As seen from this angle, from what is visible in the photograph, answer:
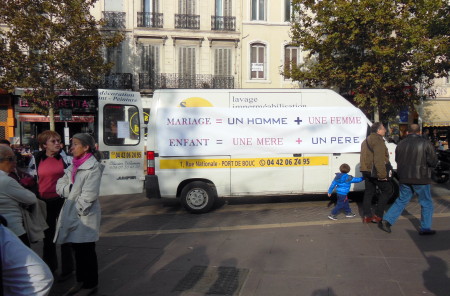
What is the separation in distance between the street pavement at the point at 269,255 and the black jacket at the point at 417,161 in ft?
2.93

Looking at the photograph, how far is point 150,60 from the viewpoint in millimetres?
22906

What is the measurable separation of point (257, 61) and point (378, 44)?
10.6 meters

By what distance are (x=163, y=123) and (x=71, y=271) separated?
3.78 m

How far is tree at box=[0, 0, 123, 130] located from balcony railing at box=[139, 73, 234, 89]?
4.68 m

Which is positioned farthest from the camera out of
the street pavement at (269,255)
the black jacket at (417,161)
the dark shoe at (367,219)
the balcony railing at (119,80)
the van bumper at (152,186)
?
the balcony railing at (119,80)

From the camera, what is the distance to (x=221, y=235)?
6.55 m

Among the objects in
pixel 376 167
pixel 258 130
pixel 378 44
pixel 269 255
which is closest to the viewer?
pixel 269 255

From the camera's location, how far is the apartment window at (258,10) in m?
23.4

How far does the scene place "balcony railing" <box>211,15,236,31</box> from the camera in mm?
23203

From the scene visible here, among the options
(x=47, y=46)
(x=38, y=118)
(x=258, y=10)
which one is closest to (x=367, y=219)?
(x=47, y=46)

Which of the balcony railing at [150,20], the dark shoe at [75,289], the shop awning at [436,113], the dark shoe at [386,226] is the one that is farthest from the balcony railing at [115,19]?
the dark shoe at [75,289]

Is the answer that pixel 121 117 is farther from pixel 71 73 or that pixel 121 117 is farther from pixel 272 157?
pixel 71 73

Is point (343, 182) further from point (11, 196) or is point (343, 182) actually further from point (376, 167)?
point (11, 196)

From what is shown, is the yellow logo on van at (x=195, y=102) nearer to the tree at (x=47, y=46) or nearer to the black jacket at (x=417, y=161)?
the black jacket at (x=417, y=161)
